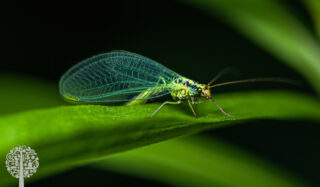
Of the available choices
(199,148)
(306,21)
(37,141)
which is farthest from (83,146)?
(306,21)

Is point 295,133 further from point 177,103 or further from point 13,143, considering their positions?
point 13,143

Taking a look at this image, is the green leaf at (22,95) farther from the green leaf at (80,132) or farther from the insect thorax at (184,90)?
the green leaf at (80,132)

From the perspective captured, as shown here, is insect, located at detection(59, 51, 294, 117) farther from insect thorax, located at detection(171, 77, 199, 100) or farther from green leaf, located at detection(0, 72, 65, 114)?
green leaf, located at detection(0, 72, 65, 114)

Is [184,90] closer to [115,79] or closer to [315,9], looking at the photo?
[115,79]

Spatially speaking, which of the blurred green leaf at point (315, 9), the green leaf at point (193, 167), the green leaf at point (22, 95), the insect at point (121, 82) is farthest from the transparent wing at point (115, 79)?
the blurred green leaf at point (315, 9)

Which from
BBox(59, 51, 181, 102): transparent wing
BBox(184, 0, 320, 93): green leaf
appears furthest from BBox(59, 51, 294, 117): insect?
BBox(184, 0, 320, 93): green leaf

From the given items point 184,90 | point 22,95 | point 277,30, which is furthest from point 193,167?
point 22,95
